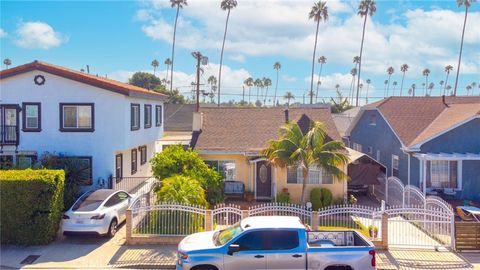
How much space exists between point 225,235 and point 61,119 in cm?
1205

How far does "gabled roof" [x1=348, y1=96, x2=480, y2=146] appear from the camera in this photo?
19942 millimetres

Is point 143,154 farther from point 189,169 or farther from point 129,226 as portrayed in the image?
point 129,226

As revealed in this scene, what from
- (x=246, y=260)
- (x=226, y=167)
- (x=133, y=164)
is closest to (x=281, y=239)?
(x=246, y=260)

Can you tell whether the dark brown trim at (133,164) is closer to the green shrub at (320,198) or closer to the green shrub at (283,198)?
the green shrub at (283,198)

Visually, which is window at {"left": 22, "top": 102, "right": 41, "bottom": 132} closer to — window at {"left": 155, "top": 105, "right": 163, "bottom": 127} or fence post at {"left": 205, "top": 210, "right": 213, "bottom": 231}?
window at {"left": 155, "top": 105, "right": 163, "bottom": 127}

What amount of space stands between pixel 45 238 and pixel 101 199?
2175 mm

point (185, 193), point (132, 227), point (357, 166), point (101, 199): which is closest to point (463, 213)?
point (357, 166)

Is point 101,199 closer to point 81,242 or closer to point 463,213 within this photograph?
point 81,242

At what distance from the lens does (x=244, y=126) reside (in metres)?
22.7

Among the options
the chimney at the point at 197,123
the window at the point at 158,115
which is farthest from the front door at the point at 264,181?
the window at the point at 158,115

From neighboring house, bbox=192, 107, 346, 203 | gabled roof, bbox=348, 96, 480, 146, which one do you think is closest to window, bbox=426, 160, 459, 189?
gabled roof, bbox=348, 96, 480, 146

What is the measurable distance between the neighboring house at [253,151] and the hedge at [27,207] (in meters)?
8.44

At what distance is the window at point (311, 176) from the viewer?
1939 cm

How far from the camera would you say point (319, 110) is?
2383cm
